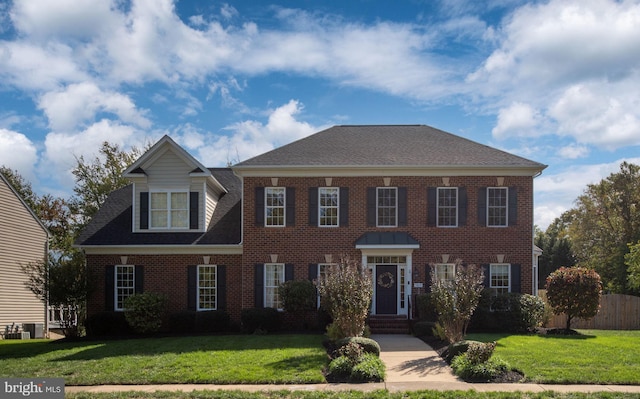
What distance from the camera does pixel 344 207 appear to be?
23.3 m

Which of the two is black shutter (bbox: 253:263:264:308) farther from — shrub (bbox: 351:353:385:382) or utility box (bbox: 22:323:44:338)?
utility box (bbox: 22:323:44:338)

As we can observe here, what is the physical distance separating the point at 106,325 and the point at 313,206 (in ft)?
29.3

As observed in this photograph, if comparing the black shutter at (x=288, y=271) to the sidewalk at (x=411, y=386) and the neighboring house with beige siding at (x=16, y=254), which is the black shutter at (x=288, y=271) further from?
the neighboring house with beige siding at (x=16, y=254)

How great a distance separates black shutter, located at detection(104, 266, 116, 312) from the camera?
2372 cm

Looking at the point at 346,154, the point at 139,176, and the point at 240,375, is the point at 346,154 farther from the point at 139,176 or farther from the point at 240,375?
the point at 240,375

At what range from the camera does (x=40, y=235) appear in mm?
30906

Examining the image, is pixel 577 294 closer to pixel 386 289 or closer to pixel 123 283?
pixel 386 289

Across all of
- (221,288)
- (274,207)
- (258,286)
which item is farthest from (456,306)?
(221,288)

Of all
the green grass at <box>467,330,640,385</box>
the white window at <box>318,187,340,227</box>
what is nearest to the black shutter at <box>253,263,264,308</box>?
the white window at <box>318,187,340,227</box>

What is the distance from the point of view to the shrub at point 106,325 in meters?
22.8

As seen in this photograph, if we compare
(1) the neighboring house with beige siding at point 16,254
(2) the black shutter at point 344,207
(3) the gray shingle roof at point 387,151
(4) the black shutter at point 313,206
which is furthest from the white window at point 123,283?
(2) the black shutter at point 344,207

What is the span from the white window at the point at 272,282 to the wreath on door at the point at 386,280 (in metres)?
3.73

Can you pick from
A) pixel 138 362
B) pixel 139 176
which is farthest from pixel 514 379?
pixel 139 176

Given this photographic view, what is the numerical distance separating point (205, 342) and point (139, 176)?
27.2 feet
